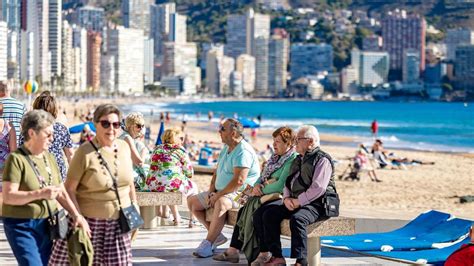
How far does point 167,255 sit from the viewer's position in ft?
26.6

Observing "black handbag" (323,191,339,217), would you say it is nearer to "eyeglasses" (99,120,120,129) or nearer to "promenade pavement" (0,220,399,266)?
"promenade pavement" (0,220,399,266)

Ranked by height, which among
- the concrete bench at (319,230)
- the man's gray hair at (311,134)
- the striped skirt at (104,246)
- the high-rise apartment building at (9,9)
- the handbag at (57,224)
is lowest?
the concrete bench at (319,230)

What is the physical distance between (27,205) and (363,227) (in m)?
6.01

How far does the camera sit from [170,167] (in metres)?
9.15

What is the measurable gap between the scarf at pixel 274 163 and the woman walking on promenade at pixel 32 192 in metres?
2.44

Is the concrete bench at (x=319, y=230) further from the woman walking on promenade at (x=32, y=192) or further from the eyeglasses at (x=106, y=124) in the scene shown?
the woman walking on promenade at (x=32, y=192)

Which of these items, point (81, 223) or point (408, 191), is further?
point (408, 191)

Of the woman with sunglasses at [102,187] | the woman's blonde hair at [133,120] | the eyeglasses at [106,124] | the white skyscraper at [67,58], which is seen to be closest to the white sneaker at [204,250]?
the woman's blonde hair at [133,120]

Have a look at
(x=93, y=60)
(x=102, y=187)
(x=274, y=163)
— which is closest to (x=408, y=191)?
(x=274, y=163)

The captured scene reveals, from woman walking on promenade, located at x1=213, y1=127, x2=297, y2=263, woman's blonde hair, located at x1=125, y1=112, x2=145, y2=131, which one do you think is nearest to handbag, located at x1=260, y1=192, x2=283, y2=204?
woman walking on promenade, located at x1=213, y1=127, x2=297, y2=263

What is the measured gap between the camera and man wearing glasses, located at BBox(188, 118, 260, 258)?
7.70 metres

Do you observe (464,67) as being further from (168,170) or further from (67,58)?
(168,170)

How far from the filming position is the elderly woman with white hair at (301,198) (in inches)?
280

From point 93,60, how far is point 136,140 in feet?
601
